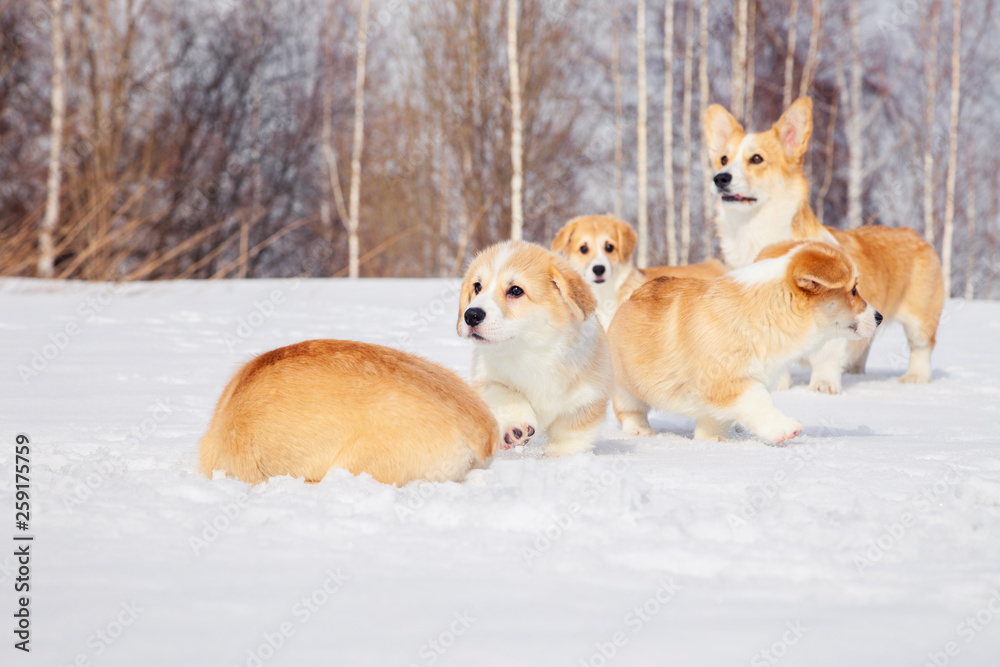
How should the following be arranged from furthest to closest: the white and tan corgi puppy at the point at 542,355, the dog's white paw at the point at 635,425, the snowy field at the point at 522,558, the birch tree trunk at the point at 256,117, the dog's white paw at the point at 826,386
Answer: the birch tree trunk at the point at 256,117 → the dog's white paw at the point at 826,386 → the dog's white paw at the point at 635,425 → the white and tan corgi puppy at the point at 542,355 → the snowy field at the point at 522,558

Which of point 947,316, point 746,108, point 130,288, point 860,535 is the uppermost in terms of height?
point 746,108

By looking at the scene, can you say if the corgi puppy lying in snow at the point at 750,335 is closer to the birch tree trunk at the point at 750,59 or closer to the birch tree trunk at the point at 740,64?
the birch tree trunk at the point at 740,64

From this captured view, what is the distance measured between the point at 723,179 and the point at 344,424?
13.0 feet

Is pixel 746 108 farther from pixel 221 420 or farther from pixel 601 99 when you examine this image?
pixel 221 420

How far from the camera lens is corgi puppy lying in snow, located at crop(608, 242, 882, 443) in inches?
126

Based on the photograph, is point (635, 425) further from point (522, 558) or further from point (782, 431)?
point (522, 558)

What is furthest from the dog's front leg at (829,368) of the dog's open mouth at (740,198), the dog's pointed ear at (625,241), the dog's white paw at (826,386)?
the dog's pointed ear at (625,241)

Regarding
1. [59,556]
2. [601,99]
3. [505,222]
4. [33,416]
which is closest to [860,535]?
[59,556]

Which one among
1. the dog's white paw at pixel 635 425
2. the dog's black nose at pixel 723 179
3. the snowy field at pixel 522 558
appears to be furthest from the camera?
the dog's black nose at pixel 723 179

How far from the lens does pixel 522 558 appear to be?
5.36ft

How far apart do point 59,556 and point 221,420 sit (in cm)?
73

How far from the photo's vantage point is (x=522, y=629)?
1.31 m

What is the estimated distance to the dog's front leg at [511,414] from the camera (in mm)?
2855

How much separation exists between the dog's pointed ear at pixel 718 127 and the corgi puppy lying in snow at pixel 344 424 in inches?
160
